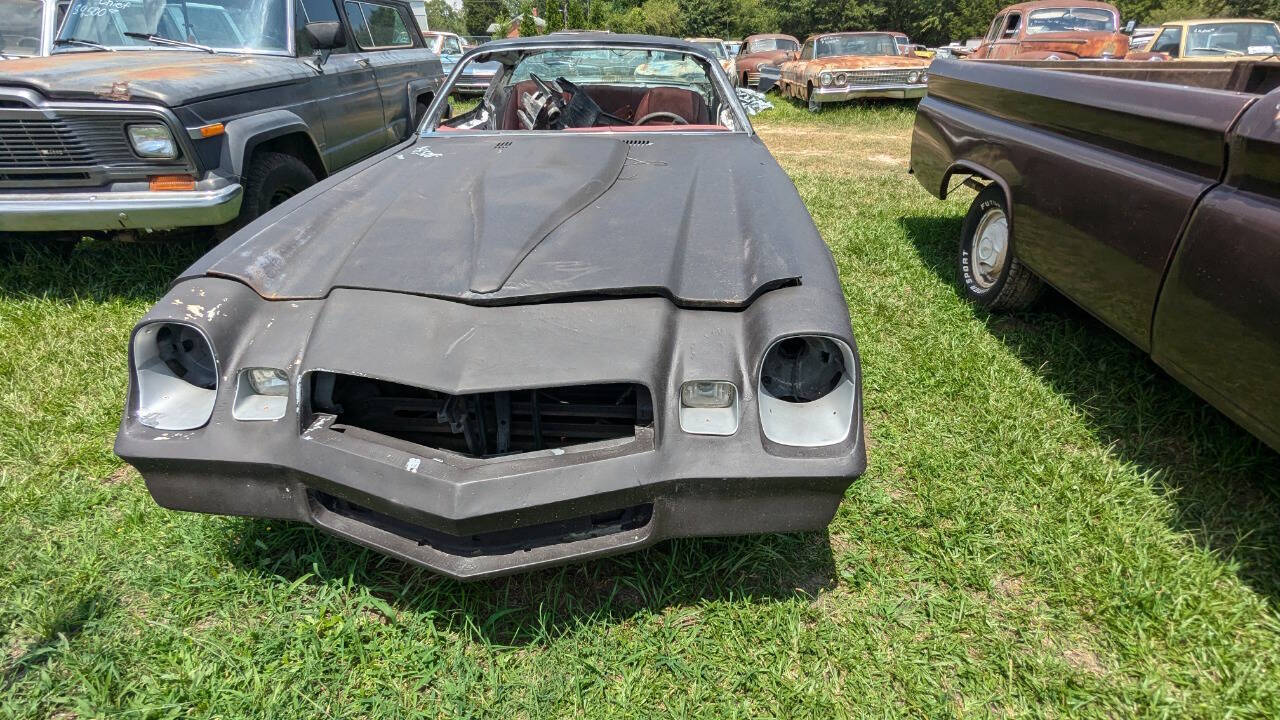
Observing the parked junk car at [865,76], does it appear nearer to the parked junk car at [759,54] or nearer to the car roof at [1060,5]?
the car roof at [1060,5]

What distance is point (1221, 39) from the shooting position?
996 centimetres

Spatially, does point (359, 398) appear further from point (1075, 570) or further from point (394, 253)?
point (1075, 570)

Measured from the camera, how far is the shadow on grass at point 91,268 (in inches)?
156

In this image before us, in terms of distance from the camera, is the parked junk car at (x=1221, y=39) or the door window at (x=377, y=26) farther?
the parked junk car at (x=1221, y=39)

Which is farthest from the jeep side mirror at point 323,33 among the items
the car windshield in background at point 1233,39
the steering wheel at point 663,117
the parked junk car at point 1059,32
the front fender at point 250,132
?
the car windshield in background at point 1233,39

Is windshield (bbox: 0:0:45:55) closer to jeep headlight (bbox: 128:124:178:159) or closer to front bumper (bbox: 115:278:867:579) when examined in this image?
jeep headlight (bbox: 128:124:178:159)

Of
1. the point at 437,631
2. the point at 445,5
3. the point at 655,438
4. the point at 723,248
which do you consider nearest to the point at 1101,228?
the point at 723,248

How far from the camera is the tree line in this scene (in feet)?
125

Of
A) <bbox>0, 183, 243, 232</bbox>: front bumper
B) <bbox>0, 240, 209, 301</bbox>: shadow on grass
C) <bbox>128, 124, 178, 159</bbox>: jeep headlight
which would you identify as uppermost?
<bbox>128, 124, 178, 159</bbox>: jeep headlight

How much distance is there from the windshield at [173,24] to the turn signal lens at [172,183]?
4.54 ft

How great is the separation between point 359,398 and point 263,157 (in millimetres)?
2977

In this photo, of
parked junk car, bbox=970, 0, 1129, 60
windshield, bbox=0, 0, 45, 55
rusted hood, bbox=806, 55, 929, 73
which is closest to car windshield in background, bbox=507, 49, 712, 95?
windshield, bbox=0, 0, 45, 55

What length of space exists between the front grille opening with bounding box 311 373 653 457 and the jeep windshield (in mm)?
1894

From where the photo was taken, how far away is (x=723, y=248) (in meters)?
1.98
